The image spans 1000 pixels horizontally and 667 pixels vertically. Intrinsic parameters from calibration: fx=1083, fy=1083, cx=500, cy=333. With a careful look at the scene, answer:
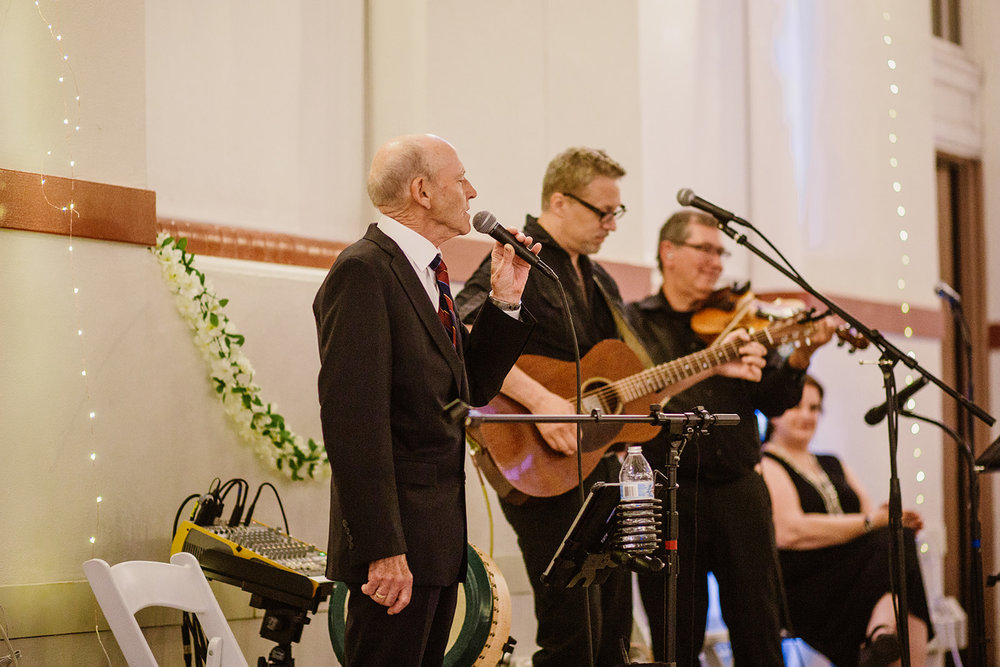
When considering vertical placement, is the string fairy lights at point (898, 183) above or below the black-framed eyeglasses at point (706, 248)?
above

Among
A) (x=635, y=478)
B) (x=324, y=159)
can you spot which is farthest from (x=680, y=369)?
(x=324, y=159)

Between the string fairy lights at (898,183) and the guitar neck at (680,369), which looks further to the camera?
the string fairy lights at (898,183)

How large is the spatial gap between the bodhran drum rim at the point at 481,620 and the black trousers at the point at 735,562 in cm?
79

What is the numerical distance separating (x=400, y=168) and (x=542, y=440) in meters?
1.29

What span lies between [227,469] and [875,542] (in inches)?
132

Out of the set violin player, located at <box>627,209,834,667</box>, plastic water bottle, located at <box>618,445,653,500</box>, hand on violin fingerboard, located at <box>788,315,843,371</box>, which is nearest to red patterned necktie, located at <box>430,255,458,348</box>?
plastic water bottle, located at <box>618,445,653,500</box>

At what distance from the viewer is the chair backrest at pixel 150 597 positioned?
9.76 feet

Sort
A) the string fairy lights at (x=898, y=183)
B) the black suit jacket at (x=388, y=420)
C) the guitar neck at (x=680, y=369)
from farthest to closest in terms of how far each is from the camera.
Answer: the string fairy lights at (x=898, y=183) < the guitar neck at (x=680, y=369) < the black suit jacket at (x=388, y=420)

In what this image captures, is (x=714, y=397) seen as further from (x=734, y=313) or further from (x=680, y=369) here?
(x=734, y=313)

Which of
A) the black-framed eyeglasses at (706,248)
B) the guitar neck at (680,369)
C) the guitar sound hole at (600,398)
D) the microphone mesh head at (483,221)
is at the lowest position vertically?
the guitar sound hole at (600,398)

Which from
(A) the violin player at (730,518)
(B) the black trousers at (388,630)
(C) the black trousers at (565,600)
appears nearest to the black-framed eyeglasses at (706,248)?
(A) the violin player at (730,518)

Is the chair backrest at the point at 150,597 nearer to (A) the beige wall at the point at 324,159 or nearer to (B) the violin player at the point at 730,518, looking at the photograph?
(A) the beige wall at the point at 324,159

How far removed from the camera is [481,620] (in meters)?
3.47

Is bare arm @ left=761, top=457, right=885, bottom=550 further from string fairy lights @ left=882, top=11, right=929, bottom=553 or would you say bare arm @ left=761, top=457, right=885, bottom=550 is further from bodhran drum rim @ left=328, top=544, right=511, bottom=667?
bodhran drum rim @ left=328, top=544, right=511, bottom=667
